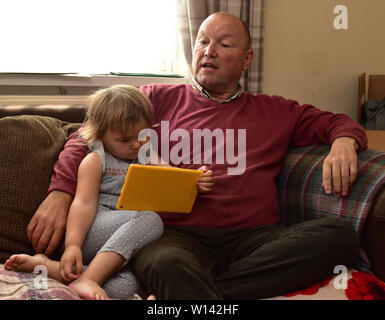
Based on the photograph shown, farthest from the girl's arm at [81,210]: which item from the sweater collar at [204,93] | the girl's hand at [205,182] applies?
the sweater collar at [204,93]

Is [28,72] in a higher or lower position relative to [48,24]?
lower

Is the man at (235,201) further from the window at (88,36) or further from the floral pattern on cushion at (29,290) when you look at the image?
the window at (88,36)

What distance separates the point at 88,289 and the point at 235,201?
530 millimetres

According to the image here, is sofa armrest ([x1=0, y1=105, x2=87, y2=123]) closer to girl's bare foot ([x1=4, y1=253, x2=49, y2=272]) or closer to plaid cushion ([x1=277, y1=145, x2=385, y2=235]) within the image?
girl's bare foot ([x1=4, y1=253, x2=49, y2=272])

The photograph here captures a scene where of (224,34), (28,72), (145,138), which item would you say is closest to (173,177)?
(145,138)

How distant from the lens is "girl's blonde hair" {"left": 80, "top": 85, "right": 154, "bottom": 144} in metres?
1.16

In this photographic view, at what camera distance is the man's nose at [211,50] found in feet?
4.75

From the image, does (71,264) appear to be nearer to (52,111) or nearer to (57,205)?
(57,205)

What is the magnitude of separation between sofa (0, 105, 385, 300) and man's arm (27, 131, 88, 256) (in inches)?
1.3

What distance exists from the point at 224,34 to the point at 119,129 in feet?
1.95

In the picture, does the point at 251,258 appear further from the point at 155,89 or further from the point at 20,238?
the point at 155,89

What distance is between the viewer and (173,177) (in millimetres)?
1086

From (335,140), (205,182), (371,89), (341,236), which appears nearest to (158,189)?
(205,182)
